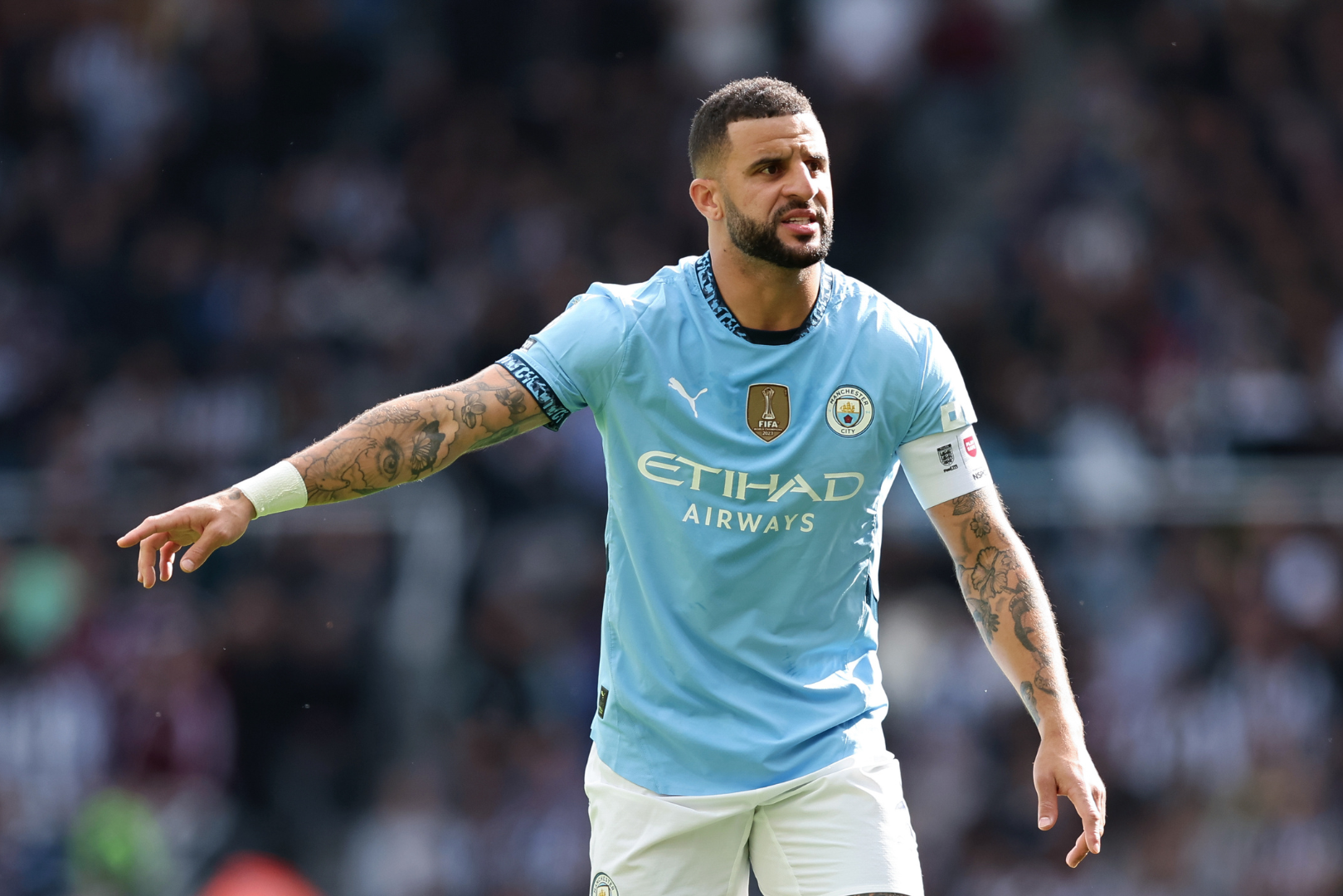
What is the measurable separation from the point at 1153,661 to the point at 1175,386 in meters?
2.00

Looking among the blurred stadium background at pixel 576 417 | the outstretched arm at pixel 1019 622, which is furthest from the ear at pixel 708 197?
the blurred stadium background at pixel 576 417

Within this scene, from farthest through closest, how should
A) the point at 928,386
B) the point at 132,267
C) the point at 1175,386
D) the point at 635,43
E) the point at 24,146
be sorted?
the point at 635,43 < the point at 24,146 < the point at 132,267 < the point at 1175,386 < the point at 928,386

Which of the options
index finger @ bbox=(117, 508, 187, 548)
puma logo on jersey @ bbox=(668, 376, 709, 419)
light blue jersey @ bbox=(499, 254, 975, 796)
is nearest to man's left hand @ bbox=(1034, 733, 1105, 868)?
light blue jersey @ bbox=(499, 254, 975, 796)

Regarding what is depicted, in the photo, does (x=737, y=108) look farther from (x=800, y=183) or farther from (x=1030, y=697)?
(x=1030, y=697)

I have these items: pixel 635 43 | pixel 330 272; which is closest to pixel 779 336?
pixel 330 272

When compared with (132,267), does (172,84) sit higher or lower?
higher

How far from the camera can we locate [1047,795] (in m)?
4.23

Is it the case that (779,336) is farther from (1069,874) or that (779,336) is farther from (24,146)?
(24,146)

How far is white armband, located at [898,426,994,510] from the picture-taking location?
14.8 feet

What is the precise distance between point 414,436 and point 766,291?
1.02 m

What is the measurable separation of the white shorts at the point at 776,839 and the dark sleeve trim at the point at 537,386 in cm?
100

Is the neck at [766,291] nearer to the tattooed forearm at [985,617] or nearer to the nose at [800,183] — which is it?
the nose at [800,183]

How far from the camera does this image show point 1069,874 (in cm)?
1016

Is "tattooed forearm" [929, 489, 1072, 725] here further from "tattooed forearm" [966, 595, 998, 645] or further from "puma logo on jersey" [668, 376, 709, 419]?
"puma logo on jersey" [668, 376, 709, 419]
